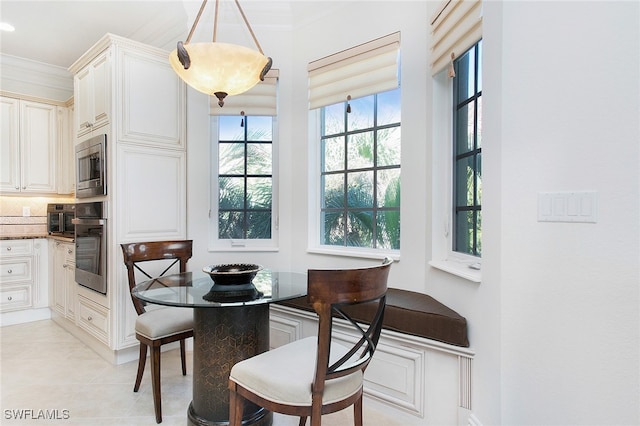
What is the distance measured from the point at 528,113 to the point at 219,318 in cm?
163

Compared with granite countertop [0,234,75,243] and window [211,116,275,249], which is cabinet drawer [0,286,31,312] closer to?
granite countertop [0,234,75,243]

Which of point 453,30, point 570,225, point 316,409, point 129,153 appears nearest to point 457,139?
point 453,30

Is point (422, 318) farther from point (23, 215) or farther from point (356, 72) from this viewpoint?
point (23, 215)

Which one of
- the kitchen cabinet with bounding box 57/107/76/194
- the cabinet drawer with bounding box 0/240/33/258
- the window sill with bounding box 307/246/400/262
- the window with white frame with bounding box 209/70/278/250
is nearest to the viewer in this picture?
the window sill with bounding box 307/246/400/262

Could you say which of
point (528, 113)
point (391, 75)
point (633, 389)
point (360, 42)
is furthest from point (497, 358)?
point (360, 42)

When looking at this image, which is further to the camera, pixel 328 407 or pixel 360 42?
pixel 360 42

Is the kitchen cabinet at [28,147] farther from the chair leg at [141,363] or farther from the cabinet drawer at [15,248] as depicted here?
the chair leg at [141,363]

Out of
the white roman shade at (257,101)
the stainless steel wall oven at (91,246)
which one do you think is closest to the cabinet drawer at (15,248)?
the stainless steel wall oven at (91,246)

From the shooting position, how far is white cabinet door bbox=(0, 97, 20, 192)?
355 cm

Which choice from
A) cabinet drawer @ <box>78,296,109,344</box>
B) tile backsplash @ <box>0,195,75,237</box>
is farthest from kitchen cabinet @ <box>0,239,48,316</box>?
cabinet drawer @ <box>78,296,109,344</box>

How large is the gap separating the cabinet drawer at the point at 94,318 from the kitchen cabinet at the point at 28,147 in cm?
159

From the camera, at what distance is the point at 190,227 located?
292cm

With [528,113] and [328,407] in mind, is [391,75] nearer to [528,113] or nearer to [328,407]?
[528,113]

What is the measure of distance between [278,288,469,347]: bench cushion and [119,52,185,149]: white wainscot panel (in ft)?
A: 6.28
